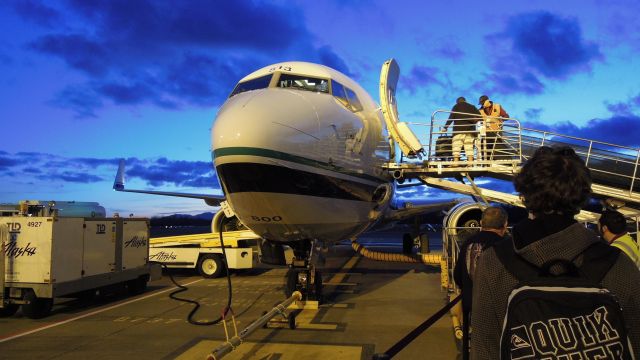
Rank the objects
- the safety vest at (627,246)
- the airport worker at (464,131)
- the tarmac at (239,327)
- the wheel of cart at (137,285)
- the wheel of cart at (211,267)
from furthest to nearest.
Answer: the wheel of cart at (211,267) < the wheel of cart at (137,285) < the airport worker at (464,131) < the tarmac at (239,327) < the safety vest at (627,246)

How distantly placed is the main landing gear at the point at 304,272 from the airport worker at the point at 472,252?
4278 millimetres

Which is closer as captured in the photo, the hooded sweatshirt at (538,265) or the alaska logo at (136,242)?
the hooded sweatshirt at (538,265)

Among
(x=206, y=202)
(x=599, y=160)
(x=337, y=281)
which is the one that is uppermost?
(x=599, y=160)

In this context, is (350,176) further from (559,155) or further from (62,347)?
(559,155)

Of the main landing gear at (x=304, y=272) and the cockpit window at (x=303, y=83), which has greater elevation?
the cockpit window at (x=303, y=83)

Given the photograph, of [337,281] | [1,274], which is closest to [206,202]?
[337,281]

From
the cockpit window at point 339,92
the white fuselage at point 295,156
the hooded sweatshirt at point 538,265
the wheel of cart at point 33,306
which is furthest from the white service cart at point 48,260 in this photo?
the hooded sweatshirt at point 538,265

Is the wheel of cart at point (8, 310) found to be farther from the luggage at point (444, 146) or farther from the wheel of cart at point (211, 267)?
the luggage at point (444, 146)

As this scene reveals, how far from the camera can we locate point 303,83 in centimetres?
836

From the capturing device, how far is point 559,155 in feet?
6.21

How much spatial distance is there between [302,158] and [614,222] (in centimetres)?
373

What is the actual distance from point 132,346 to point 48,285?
9.69 feet

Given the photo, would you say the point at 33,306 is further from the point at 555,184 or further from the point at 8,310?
the point at 555,184

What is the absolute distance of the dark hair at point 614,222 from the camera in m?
4.70
